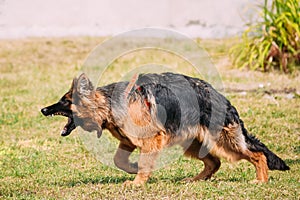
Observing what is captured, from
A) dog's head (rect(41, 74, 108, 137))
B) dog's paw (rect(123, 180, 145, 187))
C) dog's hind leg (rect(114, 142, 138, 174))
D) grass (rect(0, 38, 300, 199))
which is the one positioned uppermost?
dog's head (rect(41, 74, 108, 137))

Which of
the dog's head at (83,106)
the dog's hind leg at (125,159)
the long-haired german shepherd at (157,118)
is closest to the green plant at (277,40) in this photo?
the long-haired german shepherd at (157,118)

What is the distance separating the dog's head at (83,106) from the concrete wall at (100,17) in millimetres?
10320

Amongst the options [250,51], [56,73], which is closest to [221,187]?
[250,51]


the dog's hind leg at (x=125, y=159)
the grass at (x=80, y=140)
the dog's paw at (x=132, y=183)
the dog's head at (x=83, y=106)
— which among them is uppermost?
the dog's head at (x=83, y=106)

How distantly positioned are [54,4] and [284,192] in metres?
11.9

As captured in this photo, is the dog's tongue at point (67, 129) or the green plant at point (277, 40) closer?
the dog's tongue at point (67, 129)

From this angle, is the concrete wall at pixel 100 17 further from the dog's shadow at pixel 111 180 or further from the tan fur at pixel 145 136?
the tan fur at pixel 145 136

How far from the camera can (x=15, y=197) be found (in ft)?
20.2

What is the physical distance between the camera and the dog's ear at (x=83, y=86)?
21.0 feet

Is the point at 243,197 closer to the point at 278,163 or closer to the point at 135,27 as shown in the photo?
the point at 278,163

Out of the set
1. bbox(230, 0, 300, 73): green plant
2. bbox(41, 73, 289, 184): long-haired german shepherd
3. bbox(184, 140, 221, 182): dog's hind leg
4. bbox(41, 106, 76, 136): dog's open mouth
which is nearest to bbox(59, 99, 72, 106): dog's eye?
bbox(41, 73, 289, 184): long-haired german shepherd

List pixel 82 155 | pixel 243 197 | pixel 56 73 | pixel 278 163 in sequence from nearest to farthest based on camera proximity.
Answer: pixel 243 197 → pixel 278 163 → pixel 82 155 → pixel 56 73

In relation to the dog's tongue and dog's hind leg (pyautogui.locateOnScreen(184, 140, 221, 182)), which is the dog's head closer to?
the dog's tongue

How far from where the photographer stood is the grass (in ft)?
20.4
